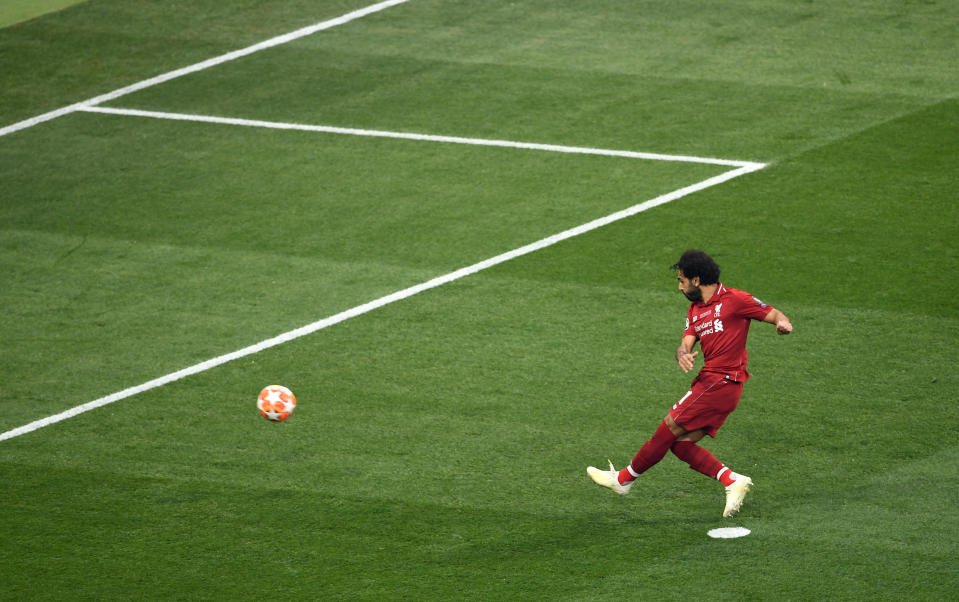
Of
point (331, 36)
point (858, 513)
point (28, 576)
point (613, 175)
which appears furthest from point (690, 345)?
point (331, 36)

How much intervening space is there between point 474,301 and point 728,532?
4.23 metres

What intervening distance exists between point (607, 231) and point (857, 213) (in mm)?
2491

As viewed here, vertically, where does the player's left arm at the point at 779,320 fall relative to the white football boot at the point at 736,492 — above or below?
above

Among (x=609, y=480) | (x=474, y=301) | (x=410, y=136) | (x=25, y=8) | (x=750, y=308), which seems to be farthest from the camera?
(x=25, y=8)

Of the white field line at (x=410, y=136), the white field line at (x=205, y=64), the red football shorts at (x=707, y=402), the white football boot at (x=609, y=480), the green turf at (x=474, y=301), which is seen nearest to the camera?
the green turf at (x=474, y=301)

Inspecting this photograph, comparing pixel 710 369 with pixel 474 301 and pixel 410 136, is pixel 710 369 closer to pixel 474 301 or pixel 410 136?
pixel 474 301

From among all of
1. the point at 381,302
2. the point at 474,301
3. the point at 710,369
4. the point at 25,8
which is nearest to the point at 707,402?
the point at 710,369

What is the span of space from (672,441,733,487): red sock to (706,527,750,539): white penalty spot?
0.92 feet

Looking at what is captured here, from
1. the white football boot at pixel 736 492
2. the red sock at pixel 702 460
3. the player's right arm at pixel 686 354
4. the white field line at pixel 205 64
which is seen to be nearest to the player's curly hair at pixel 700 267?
the player's right arm at pixel 686 354

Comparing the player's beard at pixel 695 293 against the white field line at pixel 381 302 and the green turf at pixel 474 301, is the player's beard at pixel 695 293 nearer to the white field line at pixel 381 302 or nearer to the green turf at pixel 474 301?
the green turf at pixel 474 301

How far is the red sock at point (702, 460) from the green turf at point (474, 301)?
29 centimetres

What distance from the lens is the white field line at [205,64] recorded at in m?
17.2

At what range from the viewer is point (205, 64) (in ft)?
62.0

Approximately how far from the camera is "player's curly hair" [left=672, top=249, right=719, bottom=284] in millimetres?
8711
